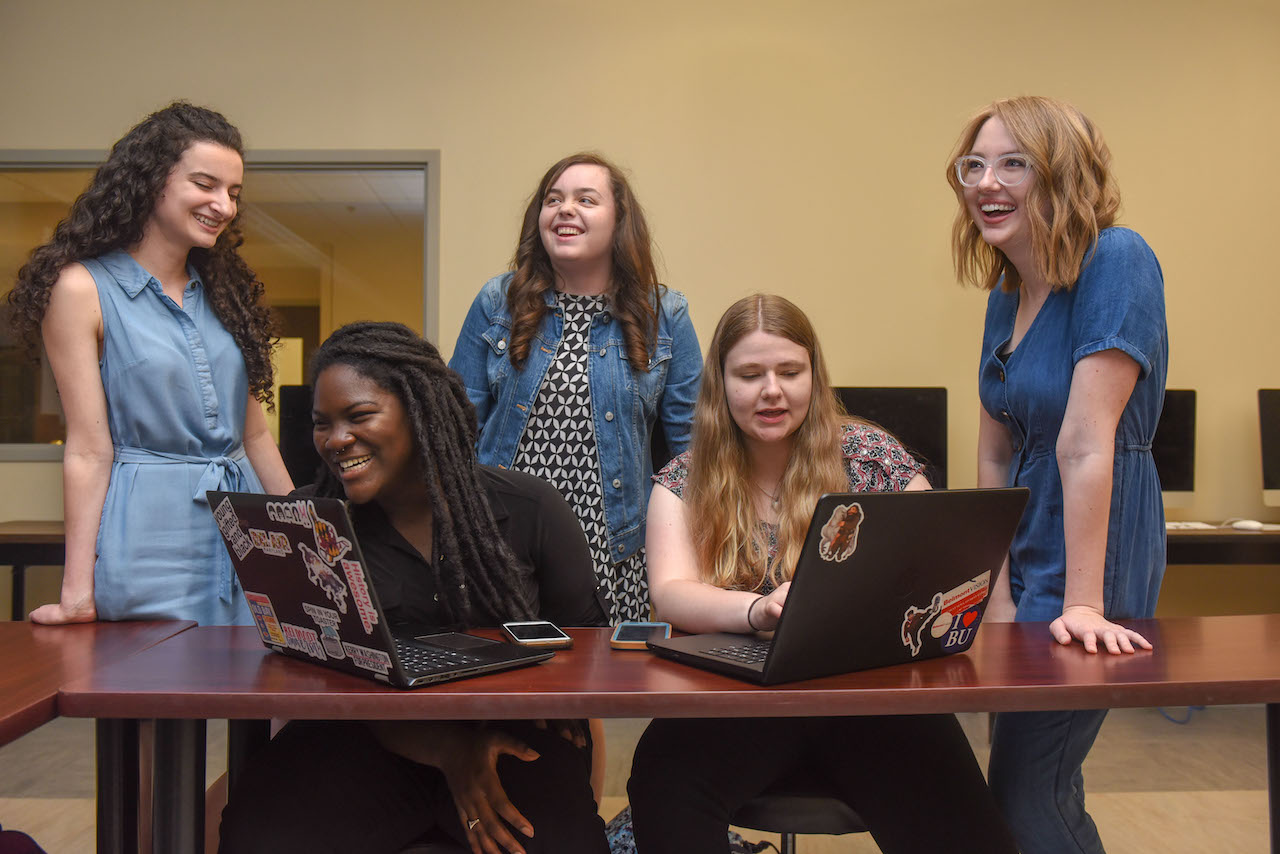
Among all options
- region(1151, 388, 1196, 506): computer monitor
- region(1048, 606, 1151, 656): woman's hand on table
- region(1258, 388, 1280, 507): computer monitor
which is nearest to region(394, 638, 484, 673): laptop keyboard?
region(1048, 606, 1151, 656): woman's hand on table

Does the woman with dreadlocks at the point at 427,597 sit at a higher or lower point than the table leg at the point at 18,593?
higher

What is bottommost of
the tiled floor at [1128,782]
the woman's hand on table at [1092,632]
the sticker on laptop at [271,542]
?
the tiled floor at [1128,782]

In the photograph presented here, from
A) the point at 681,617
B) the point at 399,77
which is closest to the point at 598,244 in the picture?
the point at 681,617

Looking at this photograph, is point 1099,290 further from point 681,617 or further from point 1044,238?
point 681,617

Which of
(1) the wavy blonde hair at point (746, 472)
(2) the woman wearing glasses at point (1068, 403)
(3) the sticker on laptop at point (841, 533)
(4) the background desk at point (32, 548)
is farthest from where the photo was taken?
(4) the background desk at point (32, 548)

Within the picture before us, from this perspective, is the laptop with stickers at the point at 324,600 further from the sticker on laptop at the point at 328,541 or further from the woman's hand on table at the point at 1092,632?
the woman's hand on table at the point at 1092,632

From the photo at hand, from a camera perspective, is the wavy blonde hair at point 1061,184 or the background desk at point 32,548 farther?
the background desk at point 32,548

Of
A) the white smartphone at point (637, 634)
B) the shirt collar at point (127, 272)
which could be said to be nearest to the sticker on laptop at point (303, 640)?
the white smartphone at point (637, 634)

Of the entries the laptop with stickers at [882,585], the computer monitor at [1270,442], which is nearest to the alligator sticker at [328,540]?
the laptop with stickers at [882,585]

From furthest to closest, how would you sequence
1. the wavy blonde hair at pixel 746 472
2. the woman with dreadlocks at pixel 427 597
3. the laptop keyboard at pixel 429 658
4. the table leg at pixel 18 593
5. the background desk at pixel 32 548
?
1. the table leg at pixel 18 593
2. the background desk at pixel 32 548
3. the wavy blonde hair at pixel 746 472
4. the woman with dreadlocks at pixel 427 597
5. the laptop keyboard at pixel 429 658

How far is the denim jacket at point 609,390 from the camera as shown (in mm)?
2025

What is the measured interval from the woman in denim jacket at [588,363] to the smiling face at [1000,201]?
82cm

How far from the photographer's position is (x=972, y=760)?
125cm

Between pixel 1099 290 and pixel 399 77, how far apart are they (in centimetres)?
320
